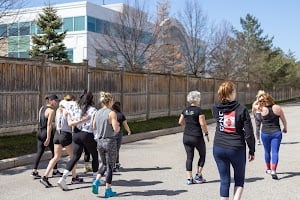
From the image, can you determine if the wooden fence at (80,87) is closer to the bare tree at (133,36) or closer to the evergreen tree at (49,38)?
the bare tree at (133,36)

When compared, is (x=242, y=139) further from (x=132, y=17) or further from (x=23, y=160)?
(x=132, y=17)

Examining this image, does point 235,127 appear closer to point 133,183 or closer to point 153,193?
point 153,193

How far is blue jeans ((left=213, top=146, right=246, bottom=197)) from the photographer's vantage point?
5699mm

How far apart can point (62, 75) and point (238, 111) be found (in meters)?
10.3

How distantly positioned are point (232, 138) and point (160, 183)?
9.02 feet

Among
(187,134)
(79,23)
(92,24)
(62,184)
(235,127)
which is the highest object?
(79,23)

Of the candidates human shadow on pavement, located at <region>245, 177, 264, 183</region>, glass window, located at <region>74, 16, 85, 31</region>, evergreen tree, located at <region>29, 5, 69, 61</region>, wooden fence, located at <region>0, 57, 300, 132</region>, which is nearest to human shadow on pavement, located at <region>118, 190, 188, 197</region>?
human shadow on pavement, located at <region>245, 177, 264, 183</region>

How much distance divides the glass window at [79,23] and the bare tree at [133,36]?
1981 centimetres

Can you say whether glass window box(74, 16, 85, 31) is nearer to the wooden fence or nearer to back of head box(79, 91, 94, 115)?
the wooden fence

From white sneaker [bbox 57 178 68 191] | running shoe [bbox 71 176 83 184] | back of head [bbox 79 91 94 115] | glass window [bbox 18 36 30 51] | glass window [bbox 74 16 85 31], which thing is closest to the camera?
white sneaker [bbox 57 178 68 191]

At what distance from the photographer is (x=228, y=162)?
5.79 m

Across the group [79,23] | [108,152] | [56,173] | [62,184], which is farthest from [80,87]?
Answer: [79,23]

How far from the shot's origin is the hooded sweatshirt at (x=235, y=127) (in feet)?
18.7

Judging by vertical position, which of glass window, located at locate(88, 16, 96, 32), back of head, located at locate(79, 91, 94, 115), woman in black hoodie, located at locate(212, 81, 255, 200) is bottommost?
woman in black hoodie, located at locate(212, 81, 255, 200)
